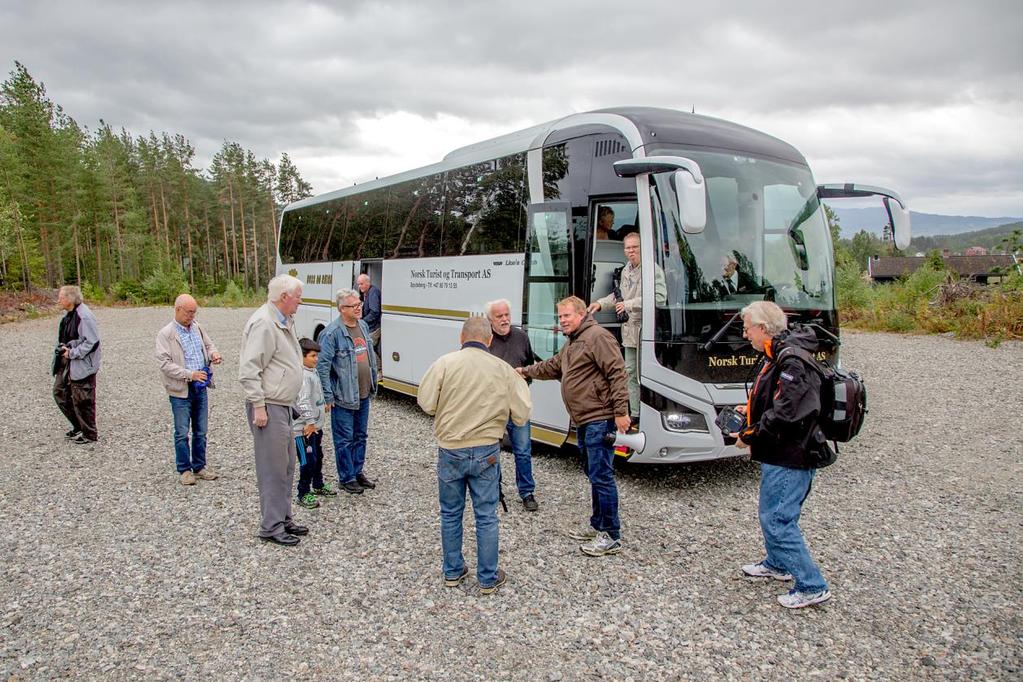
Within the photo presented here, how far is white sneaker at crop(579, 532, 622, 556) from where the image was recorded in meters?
4.98

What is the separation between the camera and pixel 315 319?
494 inches

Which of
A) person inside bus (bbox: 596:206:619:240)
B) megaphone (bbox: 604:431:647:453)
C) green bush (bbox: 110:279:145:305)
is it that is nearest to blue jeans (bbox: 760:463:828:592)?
megaphone (bbox: 604:431:647:453)

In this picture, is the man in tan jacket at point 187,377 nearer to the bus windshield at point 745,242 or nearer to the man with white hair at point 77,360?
the man with white hair at point 77,360

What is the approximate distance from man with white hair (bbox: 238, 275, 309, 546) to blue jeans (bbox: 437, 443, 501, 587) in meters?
1.42

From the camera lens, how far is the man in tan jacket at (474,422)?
429 centimetres

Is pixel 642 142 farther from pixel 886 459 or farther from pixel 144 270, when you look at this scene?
pixel 144 270

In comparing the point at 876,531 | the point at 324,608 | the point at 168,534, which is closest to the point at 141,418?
the point at 168,534

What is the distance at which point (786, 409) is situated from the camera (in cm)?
387

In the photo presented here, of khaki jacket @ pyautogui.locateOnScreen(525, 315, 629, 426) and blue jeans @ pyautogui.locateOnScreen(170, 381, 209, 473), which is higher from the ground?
khaki jacket @ pyautogui.locateOnScreen(525, 315, 629, 426)

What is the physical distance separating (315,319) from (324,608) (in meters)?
8.91

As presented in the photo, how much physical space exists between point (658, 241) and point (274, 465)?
3802 millimetres

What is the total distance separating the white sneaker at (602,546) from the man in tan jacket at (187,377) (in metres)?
4.11

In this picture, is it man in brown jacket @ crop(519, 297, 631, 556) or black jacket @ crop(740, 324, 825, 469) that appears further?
man in brown jacket @ crop(519, 297, 631, 556)

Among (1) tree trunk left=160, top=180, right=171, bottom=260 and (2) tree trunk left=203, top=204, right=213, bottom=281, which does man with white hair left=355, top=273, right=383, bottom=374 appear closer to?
(1) tree trunk left=160, top=180, right=171, bottom=260
